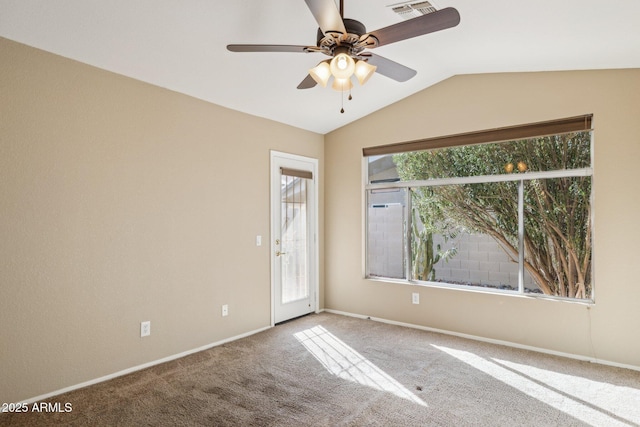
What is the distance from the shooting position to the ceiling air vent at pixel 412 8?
8.05 ft

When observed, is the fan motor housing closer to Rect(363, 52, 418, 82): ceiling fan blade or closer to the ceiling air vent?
Rect(363, 52, 418, 82): ceiling fan blade

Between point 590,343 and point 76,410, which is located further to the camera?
point 590,343

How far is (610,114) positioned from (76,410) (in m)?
4.86

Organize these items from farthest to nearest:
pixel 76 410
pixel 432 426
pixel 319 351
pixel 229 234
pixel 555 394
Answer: pixel 229 234 → pixel 319 351 → pixel 555 394 → pixel 76 410 → pixel 432 426

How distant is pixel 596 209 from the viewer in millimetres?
3285

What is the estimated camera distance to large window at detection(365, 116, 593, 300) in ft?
11.4

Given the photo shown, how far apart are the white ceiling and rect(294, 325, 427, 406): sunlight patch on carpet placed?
8.67 feet

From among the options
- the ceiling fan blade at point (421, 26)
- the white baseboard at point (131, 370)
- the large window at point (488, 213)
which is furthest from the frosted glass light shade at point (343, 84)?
the white baseboard at point (131, 370)

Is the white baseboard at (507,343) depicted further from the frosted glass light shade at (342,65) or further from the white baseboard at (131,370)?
the frosted glass light shade at (342,65)

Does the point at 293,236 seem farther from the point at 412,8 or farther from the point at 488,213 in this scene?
the point at 412,8

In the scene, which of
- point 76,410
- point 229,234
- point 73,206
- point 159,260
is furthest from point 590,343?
point 73,206

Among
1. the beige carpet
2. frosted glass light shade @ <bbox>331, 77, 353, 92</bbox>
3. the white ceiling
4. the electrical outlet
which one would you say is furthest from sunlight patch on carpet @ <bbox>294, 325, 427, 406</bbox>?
the white ceiling

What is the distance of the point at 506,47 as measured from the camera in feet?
10.00

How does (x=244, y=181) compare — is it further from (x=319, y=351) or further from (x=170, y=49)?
(x=319, y=351)
